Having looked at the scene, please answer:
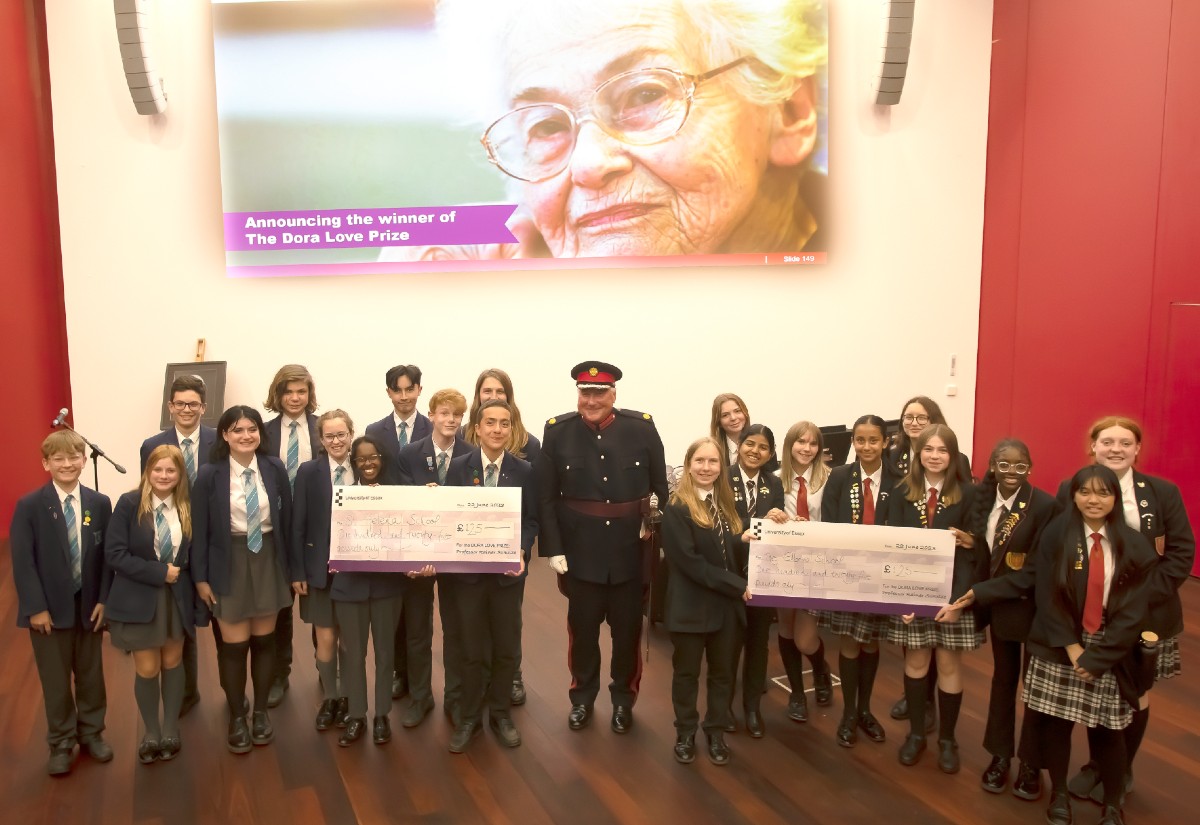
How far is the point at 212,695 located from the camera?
4199mm

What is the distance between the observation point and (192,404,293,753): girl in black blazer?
11.5ft

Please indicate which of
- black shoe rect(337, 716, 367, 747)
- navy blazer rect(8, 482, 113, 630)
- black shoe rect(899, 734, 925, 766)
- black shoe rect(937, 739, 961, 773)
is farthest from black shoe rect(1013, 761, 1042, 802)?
navy blazer rect(8, 482, 113, 630)

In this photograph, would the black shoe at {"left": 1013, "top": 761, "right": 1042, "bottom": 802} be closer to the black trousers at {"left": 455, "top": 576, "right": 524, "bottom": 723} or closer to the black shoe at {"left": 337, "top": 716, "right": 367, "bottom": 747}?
the black trousers at {"left": 455, "top": 576, "right": 524, "bottom": 723}

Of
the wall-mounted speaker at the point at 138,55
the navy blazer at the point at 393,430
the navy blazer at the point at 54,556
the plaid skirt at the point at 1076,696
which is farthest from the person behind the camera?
the wall-mounted speaker at the point at 138,55

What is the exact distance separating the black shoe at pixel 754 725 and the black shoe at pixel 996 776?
2.83ft

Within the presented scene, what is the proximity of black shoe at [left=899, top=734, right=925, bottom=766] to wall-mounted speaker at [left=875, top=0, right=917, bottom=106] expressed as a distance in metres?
5.02

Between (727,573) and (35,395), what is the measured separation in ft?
19.3

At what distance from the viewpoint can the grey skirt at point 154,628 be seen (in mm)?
3430

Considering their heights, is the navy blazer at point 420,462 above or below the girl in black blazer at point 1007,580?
above

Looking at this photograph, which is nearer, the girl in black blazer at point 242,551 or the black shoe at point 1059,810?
the black shoe at point 1059,810

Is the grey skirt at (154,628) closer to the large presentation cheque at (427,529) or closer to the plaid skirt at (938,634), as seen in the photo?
the large presentation cheque at (427,529)

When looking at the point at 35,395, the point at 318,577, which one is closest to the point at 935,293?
the point at 318,577

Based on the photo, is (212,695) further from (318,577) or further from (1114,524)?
(1114,524)

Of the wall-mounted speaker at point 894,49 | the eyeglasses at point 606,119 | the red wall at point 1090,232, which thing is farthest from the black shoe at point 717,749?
the wall-mounted speaker at point 894,49
